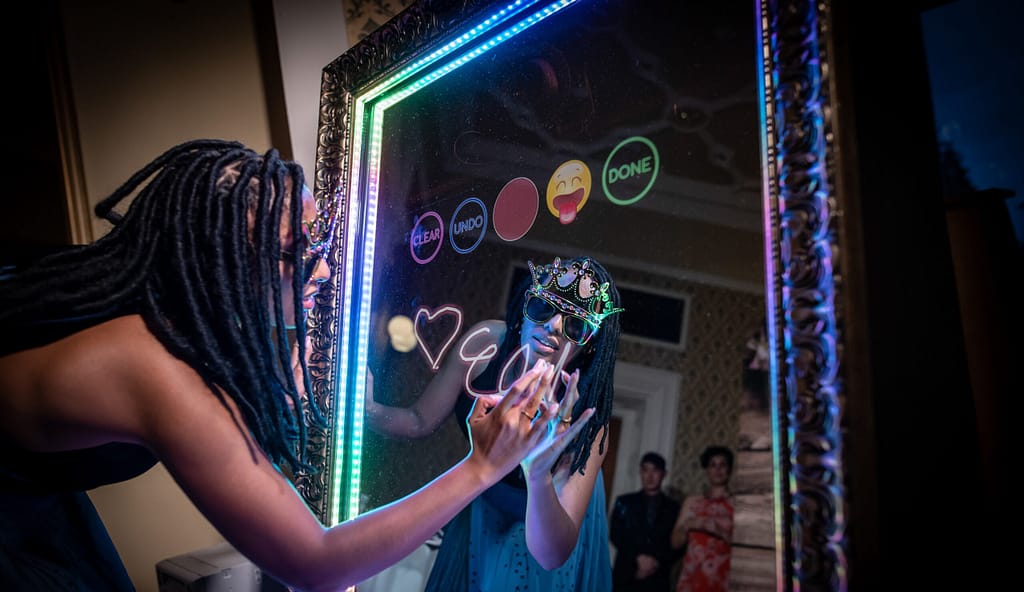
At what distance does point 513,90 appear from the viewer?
1266mm

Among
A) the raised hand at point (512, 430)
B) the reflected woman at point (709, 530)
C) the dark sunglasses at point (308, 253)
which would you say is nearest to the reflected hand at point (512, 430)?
the raised hand at point (512, 430)

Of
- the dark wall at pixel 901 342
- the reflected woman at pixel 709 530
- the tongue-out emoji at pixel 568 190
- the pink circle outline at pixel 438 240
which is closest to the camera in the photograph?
→ the dark wall at pixel 901 342

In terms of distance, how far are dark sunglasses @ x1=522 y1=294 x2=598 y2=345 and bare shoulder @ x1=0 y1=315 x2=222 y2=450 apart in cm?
51

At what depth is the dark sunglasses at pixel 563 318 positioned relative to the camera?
3.46 feet

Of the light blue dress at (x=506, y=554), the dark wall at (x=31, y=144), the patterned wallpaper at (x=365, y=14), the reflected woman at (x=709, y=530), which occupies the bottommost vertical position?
the light blue dress at (x=506, y=554)

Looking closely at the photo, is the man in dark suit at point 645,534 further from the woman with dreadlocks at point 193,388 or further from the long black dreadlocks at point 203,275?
the long black dreadlocks at point 203,275

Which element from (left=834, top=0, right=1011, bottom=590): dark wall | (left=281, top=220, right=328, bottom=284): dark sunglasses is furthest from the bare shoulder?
(left=834, top=0, right=1011, bottom=590): dark wall

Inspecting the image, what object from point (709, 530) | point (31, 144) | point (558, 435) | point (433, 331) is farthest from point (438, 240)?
point (31, 144)

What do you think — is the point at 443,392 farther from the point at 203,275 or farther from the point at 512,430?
the point at 203,275

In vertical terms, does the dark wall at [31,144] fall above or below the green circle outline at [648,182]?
above

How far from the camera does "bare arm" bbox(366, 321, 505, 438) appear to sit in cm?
122

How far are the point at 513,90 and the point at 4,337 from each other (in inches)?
36.0

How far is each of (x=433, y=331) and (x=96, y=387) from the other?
582 mm

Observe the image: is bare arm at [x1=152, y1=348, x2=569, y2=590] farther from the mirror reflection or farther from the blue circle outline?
the blue circle outline
